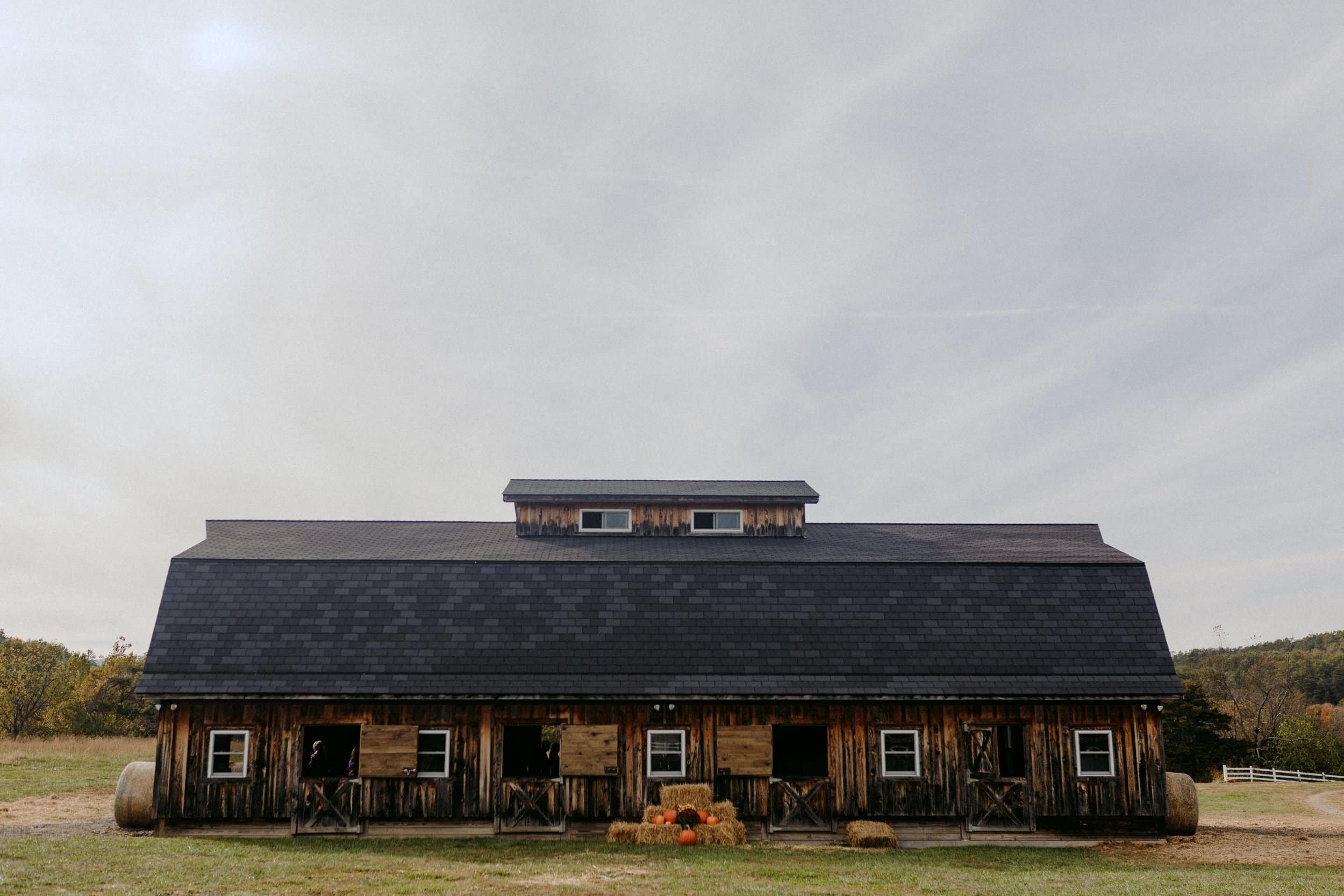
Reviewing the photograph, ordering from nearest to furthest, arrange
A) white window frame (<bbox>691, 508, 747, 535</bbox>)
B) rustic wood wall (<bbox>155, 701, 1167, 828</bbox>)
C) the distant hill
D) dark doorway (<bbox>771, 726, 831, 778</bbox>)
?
rustic wood wall (<bbox>155, 701, 1167, 828</bbox>) → dark doorway (<bbox>771, 726, 831, 778</bbox>) → white window frame (<bbox>691, 508, 747, 535</bbox>) → the distant hill

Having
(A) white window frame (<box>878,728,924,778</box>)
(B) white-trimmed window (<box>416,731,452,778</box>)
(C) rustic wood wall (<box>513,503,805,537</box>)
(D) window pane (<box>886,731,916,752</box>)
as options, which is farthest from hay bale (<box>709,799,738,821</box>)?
(C) rustic wood wall (<box>513,503,805,537</box>)

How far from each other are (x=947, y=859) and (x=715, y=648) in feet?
A: 19.5

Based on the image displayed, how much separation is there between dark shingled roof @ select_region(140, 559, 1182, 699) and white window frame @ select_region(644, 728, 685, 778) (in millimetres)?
950

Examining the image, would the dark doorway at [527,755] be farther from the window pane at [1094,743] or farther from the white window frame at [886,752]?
the window pane at [1094,743]

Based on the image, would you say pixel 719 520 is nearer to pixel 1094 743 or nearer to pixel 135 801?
pixel 1094 743

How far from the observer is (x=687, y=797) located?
1911cm

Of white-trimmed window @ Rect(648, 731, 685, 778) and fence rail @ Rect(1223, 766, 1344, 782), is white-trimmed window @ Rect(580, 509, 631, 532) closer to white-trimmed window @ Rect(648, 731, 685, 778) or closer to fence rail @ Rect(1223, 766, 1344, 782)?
white-trimmed window @ Rect(648, 731, 685, 778)

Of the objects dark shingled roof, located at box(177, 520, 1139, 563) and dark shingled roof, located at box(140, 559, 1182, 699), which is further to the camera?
dark shingled roof, located at box(177, 520, 1139, 563)

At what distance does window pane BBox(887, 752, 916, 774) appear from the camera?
20.3 meters

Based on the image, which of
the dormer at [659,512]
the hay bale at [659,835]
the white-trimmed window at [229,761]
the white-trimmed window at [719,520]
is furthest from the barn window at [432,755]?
the white-trimmed window at [719,520]

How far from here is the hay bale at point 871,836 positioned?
18.9 m

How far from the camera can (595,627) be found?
69.1ft

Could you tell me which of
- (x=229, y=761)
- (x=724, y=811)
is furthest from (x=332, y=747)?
(x=724, y=811)

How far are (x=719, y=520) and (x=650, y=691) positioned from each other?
349 inches
